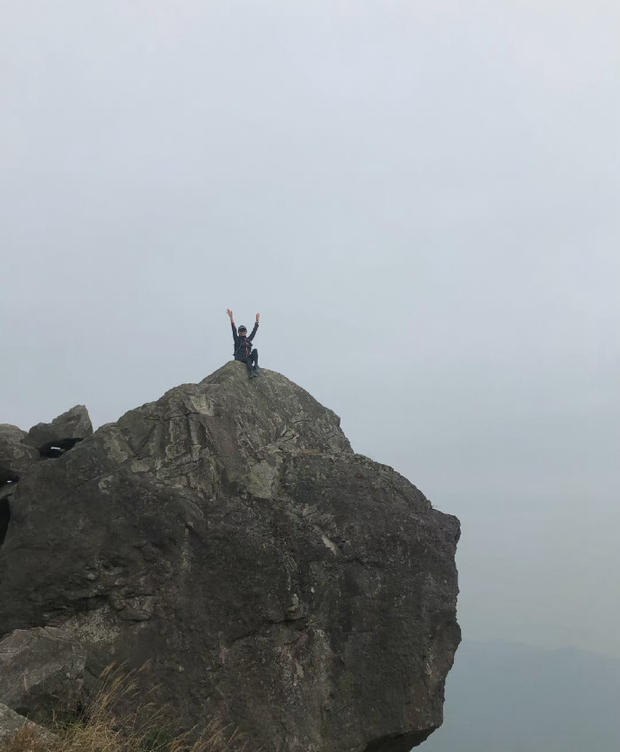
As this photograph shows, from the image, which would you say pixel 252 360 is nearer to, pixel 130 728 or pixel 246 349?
pixel 246 349

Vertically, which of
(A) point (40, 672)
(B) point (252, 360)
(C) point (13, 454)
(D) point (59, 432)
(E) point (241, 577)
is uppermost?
(B) point (252, 360)

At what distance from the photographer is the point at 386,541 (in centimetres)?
1320

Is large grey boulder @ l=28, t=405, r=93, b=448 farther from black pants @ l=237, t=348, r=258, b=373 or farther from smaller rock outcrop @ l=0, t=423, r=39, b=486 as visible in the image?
black pants @ l=237, t=348, r=258, b=373

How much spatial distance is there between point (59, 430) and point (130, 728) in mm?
6989

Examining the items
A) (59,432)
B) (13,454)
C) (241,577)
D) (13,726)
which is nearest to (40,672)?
(13,726)

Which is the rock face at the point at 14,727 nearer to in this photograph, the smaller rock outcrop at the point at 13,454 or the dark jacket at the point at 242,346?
the smaller rock outcrop at the point at 13,454

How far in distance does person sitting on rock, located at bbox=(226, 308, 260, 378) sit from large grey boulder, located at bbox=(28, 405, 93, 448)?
386cm

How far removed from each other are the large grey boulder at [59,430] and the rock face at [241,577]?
1.89m

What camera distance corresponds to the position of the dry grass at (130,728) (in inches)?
341

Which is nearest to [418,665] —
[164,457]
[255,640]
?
[255,640]

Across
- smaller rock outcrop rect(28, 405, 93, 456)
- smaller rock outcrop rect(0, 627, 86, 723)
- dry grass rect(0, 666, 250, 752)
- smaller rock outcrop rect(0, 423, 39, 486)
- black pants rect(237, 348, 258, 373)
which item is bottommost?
dry grass rect(0, 666, 250, 752)

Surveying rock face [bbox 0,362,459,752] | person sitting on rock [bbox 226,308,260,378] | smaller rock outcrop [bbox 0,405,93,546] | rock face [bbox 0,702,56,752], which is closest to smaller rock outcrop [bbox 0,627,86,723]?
rock face [bbox 0,362,459,752]

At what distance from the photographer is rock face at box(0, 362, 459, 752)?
439 inches

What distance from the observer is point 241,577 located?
11789 millimetres
